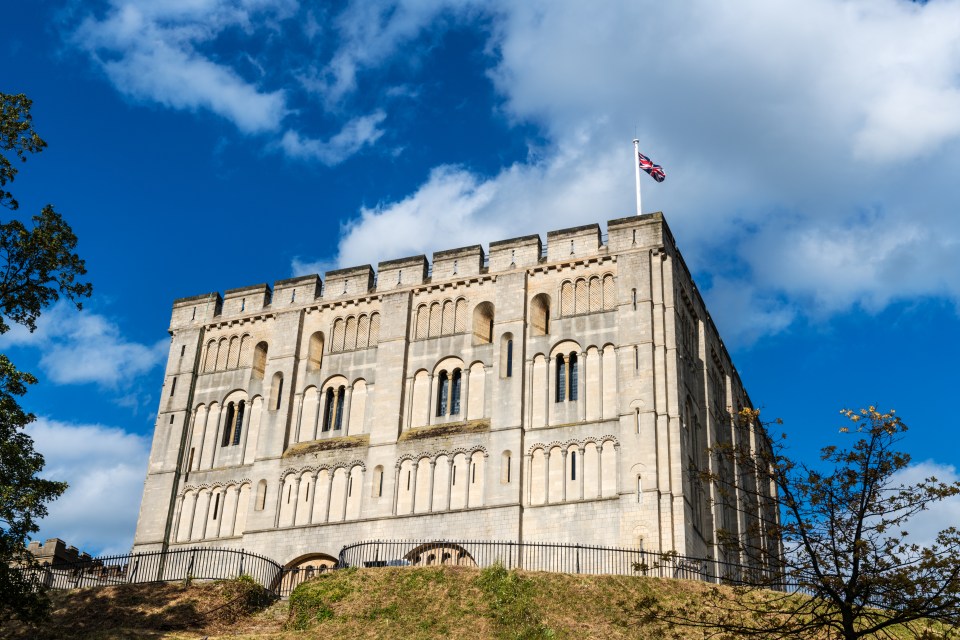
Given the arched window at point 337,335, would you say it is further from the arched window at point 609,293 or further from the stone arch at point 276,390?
the arched window at point 609,293

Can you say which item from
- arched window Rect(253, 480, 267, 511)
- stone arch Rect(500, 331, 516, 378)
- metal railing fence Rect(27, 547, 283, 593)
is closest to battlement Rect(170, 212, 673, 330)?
stone arch Rect(500, 331, 516, 378)

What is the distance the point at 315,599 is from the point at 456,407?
40.3 ft

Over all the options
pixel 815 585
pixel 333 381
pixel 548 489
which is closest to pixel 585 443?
pixel 548 489

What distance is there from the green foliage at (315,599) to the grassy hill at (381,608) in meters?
0.04

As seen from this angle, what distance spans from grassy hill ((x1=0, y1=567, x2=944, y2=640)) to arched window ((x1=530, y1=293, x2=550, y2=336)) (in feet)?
41.7

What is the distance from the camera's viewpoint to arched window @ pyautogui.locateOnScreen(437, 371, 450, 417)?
147 ft

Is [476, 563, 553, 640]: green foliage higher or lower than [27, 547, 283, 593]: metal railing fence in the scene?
lower

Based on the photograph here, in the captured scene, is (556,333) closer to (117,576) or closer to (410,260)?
(410,260)

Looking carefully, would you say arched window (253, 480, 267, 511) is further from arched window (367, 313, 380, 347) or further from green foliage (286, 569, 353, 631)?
green foliage (286, 569, 353, 631)

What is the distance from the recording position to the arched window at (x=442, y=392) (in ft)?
147

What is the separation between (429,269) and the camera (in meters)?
48.1

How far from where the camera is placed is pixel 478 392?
44.1 meters

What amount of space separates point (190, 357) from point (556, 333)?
17.6 m

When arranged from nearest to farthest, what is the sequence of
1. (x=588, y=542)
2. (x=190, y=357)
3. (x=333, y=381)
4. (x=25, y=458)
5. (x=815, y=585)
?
(x=815, y=585)
(x=25, y=458)
(x=588, y=542)
(x=333, y=381)
(x=190, y=357)
